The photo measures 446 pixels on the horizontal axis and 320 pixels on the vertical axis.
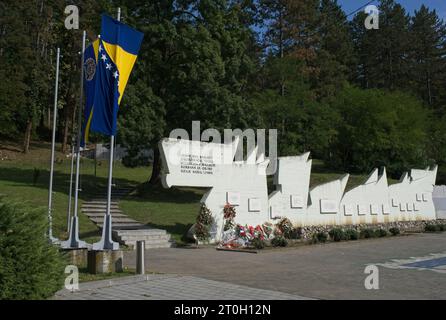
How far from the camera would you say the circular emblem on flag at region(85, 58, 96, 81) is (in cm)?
1308

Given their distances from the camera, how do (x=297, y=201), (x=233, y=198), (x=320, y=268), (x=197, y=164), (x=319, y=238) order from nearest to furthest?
(x=320, y=268) → (x=197, y=164) → (x=233, y=198) → (x=319, y=238) → (x=297, y=201)

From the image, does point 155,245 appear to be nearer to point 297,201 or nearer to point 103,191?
point 297,201

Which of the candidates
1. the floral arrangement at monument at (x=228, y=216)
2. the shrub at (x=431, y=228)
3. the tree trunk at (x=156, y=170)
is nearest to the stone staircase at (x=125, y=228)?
the floral arrangement at monument at (x=228, y=216)

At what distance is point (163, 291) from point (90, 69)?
266 inches

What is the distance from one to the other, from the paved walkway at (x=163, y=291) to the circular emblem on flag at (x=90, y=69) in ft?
18.5

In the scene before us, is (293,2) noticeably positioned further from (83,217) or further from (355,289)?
(355,289)

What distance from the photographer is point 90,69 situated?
1327 cm

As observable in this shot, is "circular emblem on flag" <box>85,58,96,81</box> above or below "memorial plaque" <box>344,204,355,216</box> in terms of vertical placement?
above

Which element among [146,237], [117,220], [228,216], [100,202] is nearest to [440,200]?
[228,216]

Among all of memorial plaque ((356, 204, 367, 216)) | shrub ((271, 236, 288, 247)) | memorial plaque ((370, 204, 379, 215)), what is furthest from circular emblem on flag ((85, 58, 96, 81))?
memorial plaque ((370, 204, 379, 215))

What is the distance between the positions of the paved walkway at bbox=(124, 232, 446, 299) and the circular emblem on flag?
195 inches

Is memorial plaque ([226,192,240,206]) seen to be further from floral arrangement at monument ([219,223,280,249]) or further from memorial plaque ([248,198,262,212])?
floral arrangement at monument ([219,223,280,249])

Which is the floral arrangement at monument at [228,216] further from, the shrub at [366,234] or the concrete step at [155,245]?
the shrub at [366,234]

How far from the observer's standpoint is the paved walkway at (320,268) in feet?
32.1
